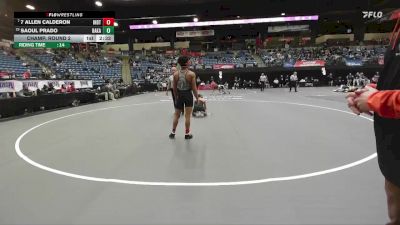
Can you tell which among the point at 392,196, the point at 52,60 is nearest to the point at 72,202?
the point at 392,196

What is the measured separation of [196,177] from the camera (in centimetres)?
442

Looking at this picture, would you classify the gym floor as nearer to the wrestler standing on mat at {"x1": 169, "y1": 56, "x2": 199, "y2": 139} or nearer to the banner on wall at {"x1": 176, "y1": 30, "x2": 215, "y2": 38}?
the wrestler standing on mat at {"x1": 169, "y1": 56, "x2": 199, "y2": 139}

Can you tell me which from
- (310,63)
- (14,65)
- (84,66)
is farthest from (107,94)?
(310,63)

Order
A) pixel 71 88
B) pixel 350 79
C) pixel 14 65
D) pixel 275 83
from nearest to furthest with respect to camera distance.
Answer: pixel 71 88
pixel 14 65
pixel 350 79
pixel 275 83

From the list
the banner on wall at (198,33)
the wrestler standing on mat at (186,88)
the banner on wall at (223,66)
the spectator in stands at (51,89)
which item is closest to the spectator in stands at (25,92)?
the spectator in stands at (51,89)

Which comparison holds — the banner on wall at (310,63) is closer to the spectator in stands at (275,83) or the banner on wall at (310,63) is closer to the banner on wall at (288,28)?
the spectator in stands at (275,83)

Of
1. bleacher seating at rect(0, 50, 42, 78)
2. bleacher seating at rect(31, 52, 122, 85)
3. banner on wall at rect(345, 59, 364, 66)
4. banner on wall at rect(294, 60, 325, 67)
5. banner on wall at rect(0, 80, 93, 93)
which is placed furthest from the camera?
banner on wall at rect(294, 60, 325, 67)

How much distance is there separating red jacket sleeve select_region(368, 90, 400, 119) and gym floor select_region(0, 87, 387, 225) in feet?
5.67

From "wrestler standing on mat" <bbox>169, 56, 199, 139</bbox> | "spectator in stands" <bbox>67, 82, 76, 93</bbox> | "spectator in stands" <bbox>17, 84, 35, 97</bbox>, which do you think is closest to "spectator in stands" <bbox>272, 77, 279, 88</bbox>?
"spectator in stands" <bbox>67, 82, 76, 93</bbox>
